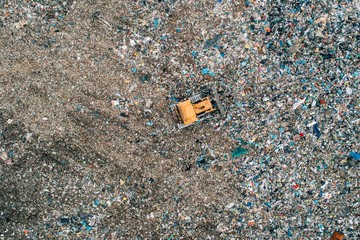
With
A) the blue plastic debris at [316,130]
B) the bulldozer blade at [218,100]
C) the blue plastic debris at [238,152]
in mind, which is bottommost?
the blue plastic debris at [316,130]

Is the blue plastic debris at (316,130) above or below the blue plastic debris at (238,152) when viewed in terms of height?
below

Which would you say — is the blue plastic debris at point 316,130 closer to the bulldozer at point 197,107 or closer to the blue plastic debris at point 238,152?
the blue plastic debris at point 238,152

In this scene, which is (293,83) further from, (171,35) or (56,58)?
(56,58)

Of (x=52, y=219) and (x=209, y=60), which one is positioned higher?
(x=209, y=60)

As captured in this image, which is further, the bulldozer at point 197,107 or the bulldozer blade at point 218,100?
the bulldozer blade at point 218,100

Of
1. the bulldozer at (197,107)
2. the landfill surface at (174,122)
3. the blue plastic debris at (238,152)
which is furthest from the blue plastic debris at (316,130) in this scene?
the bulldozer at (197,107)

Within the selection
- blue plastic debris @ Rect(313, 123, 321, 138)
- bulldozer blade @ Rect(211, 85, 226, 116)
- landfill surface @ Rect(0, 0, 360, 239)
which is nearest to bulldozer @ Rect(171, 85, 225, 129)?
bulldozer blade @ Rect(211, 85, 226, 116)

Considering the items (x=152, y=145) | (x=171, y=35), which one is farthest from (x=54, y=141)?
(x=171, y=35)
